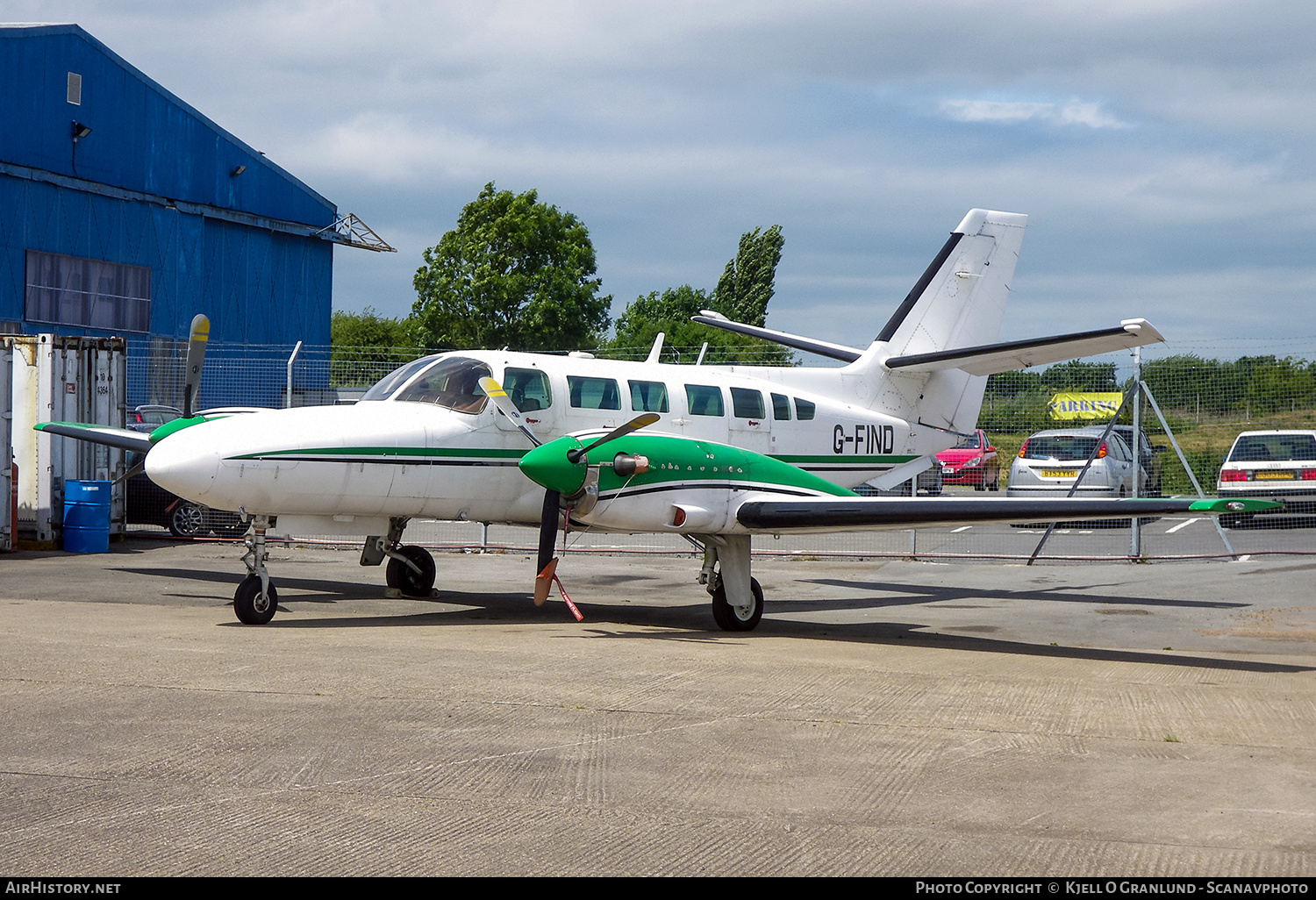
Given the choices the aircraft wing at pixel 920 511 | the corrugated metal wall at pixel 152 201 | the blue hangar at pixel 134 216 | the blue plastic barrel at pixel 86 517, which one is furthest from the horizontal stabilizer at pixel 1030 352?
the corrugated metal wall at pixel 152 201

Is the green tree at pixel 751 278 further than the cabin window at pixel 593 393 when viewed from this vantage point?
Yes

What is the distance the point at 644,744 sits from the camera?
19.6 feet

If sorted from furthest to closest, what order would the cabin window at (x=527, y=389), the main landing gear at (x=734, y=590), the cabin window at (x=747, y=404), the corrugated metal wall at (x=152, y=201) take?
the corrugated metal wall at (x=152, y=201) < the cabin window at (x=747, y=404) < the cabin window at (x=527, y=389) < the main landing gear at (x=734, y=590)

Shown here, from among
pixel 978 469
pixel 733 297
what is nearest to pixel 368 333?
pixel 733 297

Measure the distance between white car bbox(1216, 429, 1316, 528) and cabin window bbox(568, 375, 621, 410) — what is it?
1217 centimetres

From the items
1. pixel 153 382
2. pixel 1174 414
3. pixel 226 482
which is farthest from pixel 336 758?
pixel 153 382

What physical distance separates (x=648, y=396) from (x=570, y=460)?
205 centimetres

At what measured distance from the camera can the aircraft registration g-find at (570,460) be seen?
10234mm

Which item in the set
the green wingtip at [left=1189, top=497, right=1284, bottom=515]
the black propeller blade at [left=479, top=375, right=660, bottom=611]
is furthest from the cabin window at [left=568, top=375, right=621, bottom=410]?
the green wingtip at [left=1189, top=497, right=1284, bottom=515]

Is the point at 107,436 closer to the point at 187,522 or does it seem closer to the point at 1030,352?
the point at 187,522

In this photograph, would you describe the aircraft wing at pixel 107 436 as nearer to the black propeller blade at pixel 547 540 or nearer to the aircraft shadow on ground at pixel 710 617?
the aircraft shadow on ground at pixel 710 617

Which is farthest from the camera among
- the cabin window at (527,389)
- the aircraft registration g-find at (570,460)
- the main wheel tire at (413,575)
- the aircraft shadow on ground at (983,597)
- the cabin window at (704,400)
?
the main wheel tire at (413,575)

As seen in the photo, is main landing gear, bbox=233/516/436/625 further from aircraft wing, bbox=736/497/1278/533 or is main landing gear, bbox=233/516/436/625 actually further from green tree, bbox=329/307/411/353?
green tree, bbox=329/307/411/353

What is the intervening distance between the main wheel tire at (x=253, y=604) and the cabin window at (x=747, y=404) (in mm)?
5244
